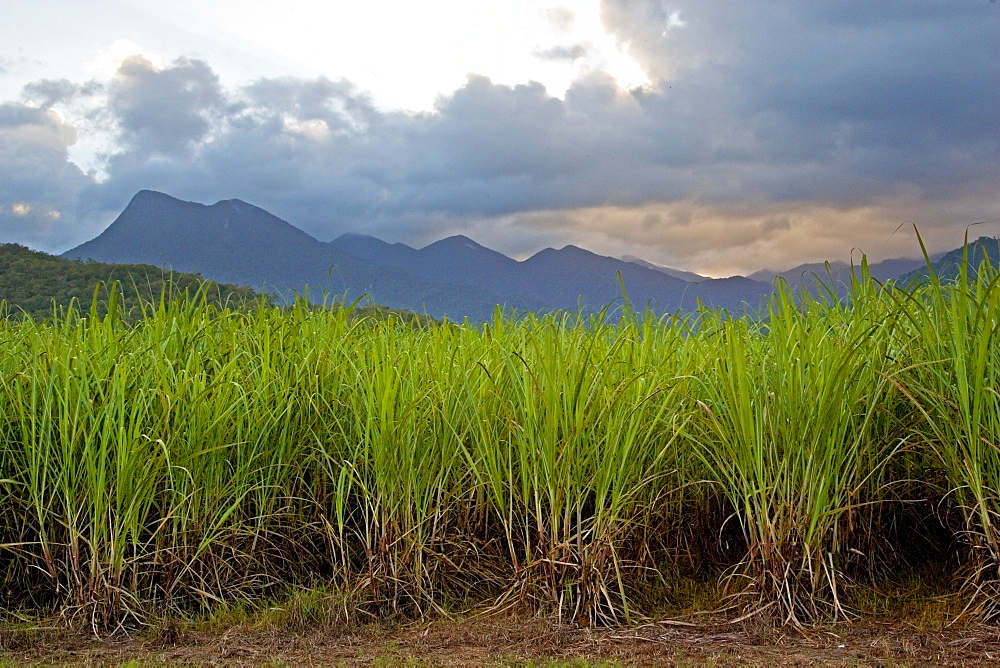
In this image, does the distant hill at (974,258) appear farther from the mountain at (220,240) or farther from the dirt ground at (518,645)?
the mountain at (220,240)

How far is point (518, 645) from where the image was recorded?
9.16 feet

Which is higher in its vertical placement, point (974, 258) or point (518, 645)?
point (974, 258)

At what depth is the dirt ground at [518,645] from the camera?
8.80ft

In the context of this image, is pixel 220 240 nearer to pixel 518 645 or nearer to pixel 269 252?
pixel 269 252

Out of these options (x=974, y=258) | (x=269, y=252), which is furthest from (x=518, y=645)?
(x=269, y=252)

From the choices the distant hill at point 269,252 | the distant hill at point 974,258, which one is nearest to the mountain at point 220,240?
the distant hill at point 269,252

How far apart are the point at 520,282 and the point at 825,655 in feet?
435

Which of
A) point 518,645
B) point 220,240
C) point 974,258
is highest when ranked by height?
point 220,240

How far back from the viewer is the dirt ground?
2682mm

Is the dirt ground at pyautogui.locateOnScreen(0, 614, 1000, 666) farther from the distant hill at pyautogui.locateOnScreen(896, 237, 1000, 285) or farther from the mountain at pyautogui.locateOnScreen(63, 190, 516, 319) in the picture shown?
the mountain at pyautogui.locateOnScreen(63, 190, 516, 319)

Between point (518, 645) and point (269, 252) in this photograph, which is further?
point (269, 252)

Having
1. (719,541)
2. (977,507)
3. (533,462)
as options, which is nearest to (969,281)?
(977,507)

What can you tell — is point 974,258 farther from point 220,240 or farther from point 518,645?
point 220,240

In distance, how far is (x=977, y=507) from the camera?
9.43 ft
